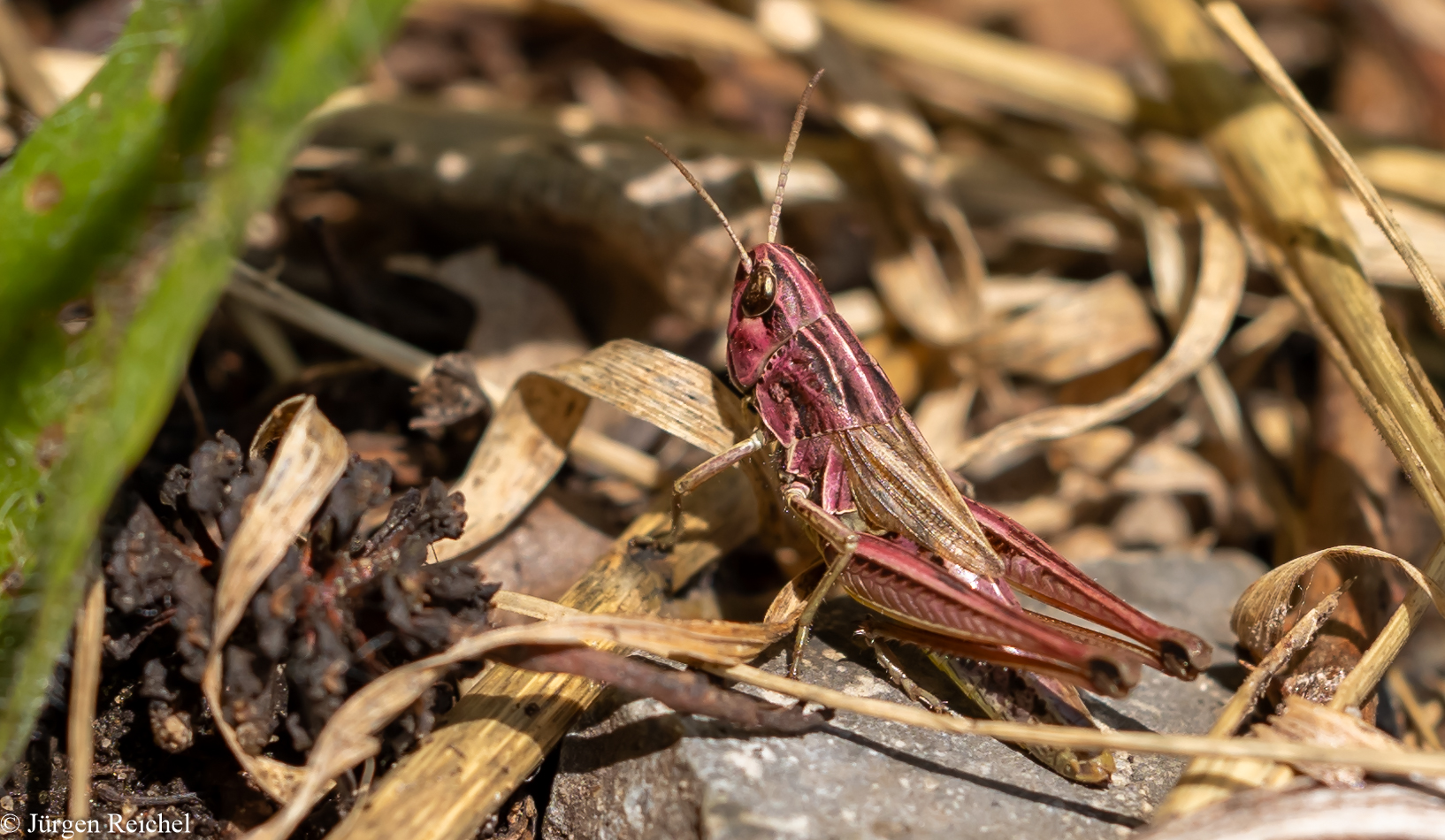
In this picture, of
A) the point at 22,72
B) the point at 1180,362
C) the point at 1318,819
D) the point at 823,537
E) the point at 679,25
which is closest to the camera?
the point at 1318,819

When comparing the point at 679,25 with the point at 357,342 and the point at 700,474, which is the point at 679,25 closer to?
the point at 357,342

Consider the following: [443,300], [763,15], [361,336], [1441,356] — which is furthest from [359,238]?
[1441,356]

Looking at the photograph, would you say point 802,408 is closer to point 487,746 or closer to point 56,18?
point 487,746

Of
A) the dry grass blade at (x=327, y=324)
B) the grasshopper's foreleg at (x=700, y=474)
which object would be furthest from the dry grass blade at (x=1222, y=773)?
the dry grass blade at (x=327, y=324)

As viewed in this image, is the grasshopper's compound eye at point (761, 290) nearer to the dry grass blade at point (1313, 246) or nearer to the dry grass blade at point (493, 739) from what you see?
the dry grass blade at point (493, 739)

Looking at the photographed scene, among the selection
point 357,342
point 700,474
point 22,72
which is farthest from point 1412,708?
point 22,72

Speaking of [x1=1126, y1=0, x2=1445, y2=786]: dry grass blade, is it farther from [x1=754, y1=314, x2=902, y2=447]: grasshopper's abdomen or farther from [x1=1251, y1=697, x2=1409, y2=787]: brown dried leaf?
[x1=754, y1=314, x2=902, y2=447]: grasshopper's abdomen

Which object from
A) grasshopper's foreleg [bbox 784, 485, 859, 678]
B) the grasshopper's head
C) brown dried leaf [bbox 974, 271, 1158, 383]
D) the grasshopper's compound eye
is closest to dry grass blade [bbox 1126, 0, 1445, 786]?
brown dried leaf [bbox 974, 271, 1158, 383]
